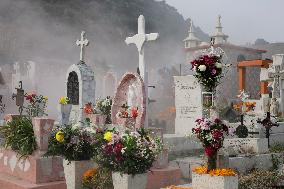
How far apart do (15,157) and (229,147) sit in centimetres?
580

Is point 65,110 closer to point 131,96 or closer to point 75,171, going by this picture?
point 131,96

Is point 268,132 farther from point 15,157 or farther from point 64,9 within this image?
point 64,9

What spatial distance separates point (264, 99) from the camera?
73.9ft

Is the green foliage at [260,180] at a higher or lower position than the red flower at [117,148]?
lower

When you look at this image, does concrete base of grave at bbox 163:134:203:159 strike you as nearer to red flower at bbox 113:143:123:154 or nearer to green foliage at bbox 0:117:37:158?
green foliage at bbox 0:117:37:158

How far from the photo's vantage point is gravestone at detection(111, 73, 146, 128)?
1246 centimetres

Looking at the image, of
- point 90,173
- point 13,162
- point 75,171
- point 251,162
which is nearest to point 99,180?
point 90,173

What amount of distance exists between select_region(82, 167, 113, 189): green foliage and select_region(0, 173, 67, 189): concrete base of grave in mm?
1112

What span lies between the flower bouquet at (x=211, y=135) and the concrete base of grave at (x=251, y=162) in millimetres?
2667

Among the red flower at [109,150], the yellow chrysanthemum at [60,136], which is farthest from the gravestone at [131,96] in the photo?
the red flower at [109,150]

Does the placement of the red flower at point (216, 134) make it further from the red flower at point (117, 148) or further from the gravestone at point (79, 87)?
the gravestone at point (79, 87)

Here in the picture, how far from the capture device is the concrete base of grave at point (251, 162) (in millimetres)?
10188

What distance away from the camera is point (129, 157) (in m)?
7.26

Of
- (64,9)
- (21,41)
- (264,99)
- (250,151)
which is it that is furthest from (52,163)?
(64,9)
